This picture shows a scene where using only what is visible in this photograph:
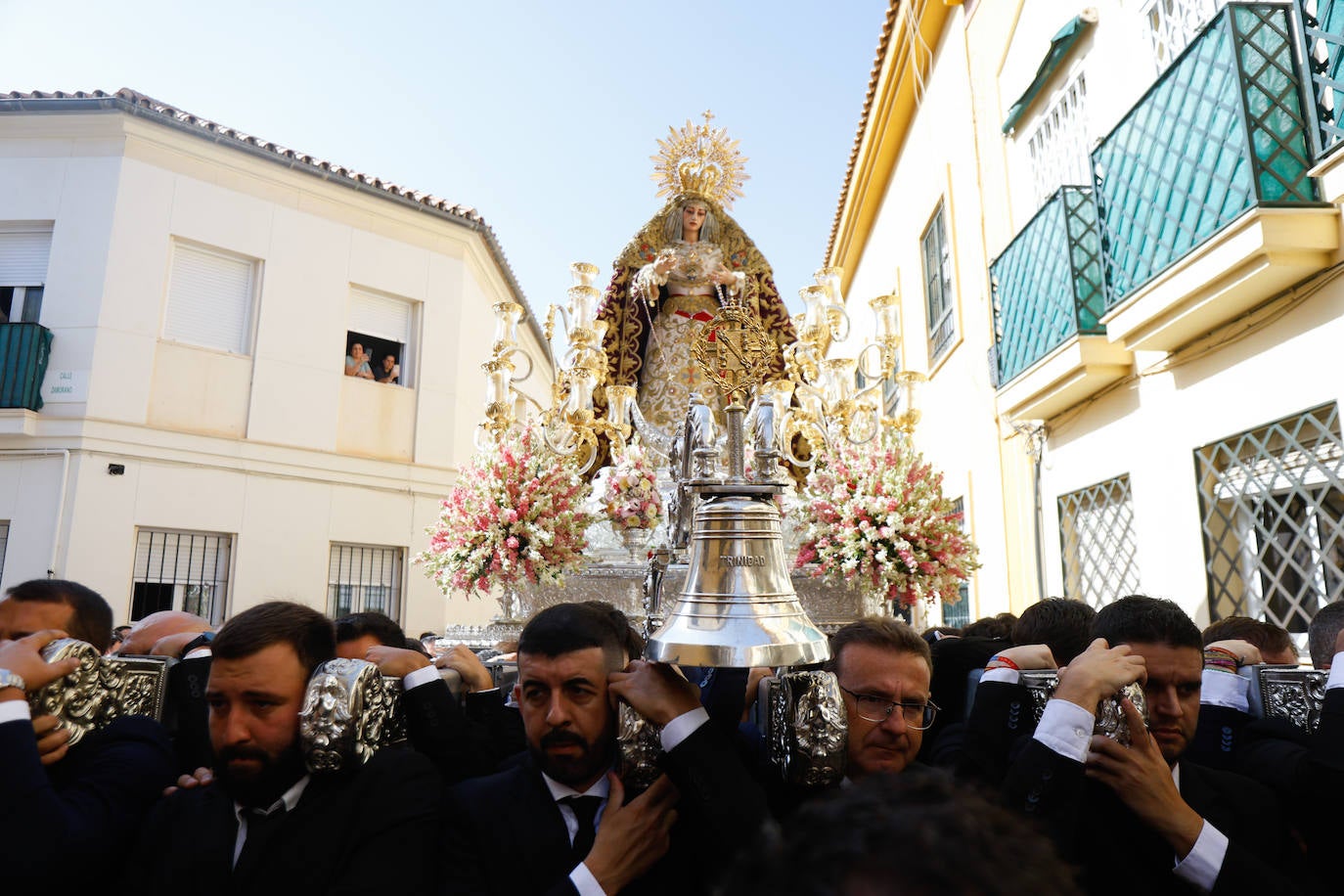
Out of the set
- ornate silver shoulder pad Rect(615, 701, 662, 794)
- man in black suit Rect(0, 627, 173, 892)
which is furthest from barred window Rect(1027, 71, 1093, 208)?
man in black suit Rect(0, 627, 173, 892)

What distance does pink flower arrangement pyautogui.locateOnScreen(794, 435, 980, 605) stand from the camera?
183 inches

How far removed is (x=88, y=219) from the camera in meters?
10.2

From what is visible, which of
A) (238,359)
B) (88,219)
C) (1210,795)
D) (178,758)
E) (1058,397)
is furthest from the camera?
(238,359)

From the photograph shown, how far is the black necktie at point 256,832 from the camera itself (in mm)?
1675

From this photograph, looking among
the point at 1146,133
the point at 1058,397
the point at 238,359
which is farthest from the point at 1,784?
the point at 238,359

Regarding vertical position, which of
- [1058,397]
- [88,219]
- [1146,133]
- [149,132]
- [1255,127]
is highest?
[149,132]

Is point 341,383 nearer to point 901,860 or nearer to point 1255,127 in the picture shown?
point 1255,127

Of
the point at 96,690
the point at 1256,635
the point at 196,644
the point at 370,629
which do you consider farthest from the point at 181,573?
the point at 1256,635

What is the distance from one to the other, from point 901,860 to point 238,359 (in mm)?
11958

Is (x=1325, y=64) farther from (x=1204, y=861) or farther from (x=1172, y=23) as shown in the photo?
(x=1204, y=861)

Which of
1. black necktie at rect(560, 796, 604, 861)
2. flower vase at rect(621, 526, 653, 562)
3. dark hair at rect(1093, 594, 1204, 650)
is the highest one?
flower vase at rect(621, 526, 653, 562)

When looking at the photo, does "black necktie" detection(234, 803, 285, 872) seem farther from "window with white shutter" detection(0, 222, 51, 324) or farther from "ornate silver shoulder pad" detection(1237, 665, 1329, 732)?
"window with white shutter" detection(0, 222, 51, 324)

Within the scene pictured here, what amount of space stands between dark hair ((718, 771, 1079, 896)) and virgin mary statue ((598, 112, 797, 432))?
5.59 m

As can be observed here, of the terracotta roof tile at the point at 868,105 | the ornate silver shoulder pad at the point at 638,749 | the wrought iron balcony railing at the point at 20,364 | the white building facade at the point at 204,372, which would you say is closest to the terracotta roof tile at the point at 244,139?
the white building facade at the point at 204,372
